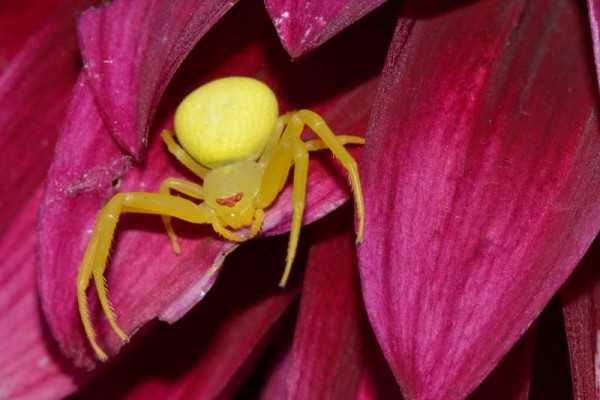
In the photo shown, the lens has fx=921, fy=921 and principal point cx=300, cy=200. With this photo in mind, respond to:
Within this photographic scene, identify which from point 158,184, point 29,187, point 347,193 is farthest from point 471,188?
point 29,187

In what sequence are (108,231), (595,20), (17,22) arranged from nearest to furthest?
(595,20) → (108,231) → (17,22)

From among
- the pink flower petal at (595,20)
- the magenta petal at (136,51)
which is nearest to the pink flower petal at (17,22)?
the magenta petal at (136,51)

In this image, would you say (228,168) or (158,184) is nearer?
(158,184)

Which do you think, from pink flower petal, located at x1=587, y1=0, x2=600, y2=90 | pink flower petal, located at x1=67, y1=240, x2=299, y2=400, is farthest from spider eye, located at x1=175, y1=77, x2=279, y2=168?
pink flower petal, located at x1=587, y1=0, x2=600, y2=90

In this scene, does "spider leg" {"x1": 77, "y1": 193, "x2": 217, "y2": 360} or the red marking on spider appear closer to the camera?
"spider leg" {"x1": 77, "y1": 193, "x2": 217, "y2": 360}

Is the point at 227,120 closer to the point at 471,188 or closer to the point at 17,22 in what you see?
the point at 17,22

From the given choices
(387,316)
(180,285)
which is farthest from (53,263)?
(387,316)

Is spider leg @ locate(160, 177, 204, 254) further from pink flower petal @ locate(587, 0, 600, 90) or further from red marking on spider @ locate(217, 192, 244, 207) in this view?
pink flower petal @ locate(587, 0, 600, 90)

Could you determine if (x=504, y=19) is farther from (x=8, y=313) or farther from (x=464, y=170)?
(x=8, y=313)

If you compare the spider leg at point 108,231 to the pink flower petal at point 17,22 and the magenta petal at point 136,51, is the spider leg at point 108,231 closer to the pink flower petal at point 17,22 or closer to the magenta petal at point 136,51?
the magenta petal at point 136,51
